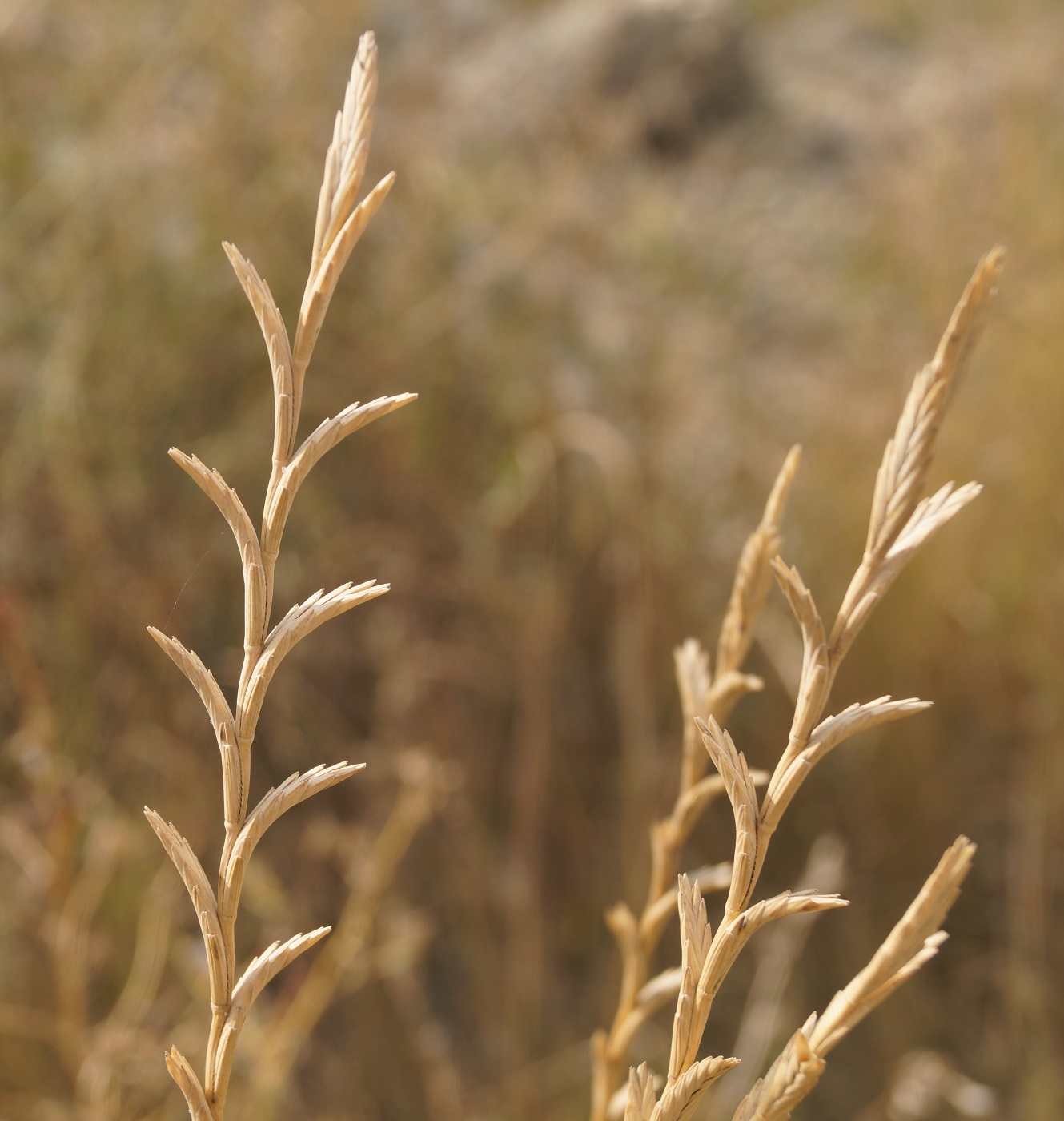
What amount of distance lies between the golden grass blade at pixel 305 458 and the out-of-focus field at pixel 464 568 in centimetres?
49

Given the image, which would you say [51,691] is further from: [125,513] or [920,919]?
[920,919]

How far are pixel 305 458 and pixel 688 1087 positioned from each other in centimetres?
9

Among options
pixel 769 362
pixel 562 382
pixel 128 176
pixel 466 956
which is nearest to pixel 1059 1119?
pixel 466 956

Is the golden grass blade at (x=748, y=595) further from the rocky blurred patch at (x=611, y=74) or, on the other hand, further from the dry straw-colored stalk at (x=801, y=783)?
the rocky blurred patch at (x=611, y=74)

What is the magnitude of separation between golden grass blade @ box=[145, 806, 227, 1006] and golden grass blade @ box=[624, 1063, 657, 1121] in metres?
0.05

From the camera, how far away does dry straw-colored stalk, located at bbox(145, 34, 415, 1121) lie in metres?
0.12

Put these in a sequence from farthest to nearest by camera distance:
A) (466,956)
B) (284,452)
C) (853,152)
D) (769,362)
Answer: (853,152) → (769,362) → (466,956) → (284,452)

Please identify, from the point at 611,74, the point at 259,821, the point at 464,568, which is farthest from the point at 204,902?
the point at 611,74

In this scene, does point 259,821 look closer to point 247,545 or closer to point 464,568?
point 247,545

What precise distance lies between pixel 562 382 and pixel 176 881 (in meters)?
0.69

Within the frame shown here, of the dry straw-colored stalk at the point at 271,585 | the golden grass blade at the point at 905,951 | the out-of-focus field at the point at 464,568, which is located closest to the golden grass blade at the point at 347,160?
the dry straw-colored stalk at the point at 271,585

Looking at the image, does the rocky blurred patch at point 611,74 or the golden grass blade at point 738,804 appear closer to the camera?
the golden grass blade at point 738,804

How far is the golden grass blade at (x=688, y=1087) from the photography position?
13cm

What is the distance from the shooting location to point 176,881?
28.6 inches
